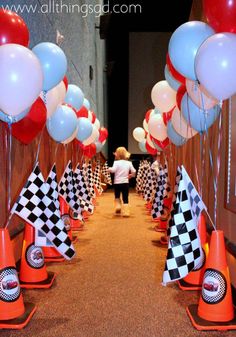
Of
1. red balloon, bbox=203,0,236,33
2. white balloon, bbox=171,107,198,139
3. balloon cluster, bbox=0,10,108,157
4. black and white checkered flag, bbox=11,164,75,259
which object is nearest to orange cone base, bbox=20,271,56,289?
black and white checkered flag, bbox=11,164,75,259

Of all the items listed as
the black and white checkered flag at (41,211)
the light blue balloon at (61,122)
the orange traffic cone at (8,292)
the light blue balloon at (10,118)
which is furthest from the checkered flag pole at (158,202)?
the orange traffic cone at (8,292)

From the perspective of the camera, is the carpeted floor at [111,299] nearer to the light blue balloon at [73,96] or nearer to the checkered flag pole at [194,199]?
the checkered flag pole at [194,199]

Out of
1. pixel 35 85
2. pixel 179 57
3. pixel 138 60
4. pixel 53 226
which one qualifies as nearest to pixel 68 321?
pixel 53 226

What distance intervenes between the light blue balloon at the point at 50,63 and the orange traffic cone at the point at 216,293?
175 cm

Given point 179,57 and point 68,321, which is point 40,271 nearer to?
point 68,321

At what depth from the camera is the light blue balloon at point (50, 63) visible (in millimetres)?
2986

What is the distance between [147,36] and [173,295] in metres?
12.8

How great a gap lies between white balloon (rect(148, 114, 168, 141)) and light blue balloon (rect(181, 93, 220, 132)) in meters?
2.40

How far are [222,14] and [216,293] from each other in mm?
1745

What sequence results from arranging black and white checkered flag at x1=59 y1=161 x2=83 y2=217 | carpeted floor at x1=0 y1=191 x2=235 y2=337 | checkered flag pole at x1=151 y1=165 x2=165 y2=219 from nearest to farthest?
carpeted floor at x1=0 y1=191 x2=235 y2=337 → black and white checkered flag at x1=59 y1=161 x2=83 y2=217 → checkered flag pole at x1=151 y1=165 x2=165 y2=219

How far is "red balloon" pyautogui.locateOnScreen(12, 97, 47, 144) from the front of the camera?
292cm

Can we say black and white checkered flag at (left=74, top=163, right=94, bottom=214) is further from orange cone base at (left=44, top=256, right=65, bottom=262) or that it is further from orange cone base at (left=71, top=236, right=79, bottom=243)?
orange cone base at (left=44, top=256, right=65, bottom=262)

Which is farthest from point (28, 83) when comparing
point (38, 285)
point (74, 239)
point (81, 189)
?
point (81, 189)

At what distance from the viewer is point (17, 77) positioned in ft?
7.33
